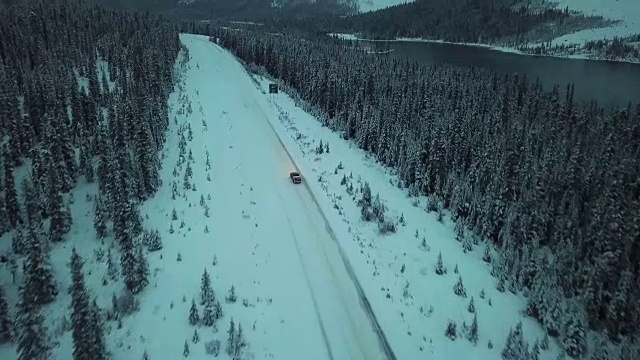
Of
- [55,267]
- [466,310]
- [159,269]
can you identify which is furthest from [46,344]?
[466,310]

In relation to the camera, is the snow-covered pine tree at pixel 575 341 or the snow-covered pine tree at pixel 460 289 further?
the snow-covered pine tree at pixel 460 289

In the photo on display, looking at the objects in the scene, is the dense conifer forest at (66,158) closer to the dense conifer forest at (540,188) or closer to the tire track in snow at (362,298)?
the tire track in snow at (362,298)

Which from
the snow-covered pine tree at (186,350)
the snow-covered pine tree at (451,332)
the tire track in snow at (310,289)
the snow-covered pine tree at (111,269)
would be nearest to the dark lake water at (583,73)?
the tire track in snow at (310,289)

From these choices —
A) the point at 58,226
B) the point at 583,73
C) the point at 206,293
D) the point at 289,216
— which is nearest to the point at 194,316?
the point at 206,293

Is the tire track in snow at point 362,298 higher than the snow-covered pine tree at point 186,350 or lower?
higher

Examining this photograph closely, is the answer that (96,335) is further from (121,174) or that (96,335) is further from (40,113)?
(40,113)

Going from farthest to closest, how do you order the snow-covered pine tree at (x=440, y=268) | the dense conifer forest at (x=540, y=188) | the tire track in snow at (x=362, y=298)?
the snow-covered pine tree at (x=440, y=268)
the dense conifer forest at (x=540, y=188)
the tire track in snow at (x=362, y=298)

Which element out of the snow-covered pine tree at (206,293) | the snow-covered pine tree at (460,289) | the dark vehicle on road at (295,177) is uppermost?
the dark vehicle on road at (295,177)
